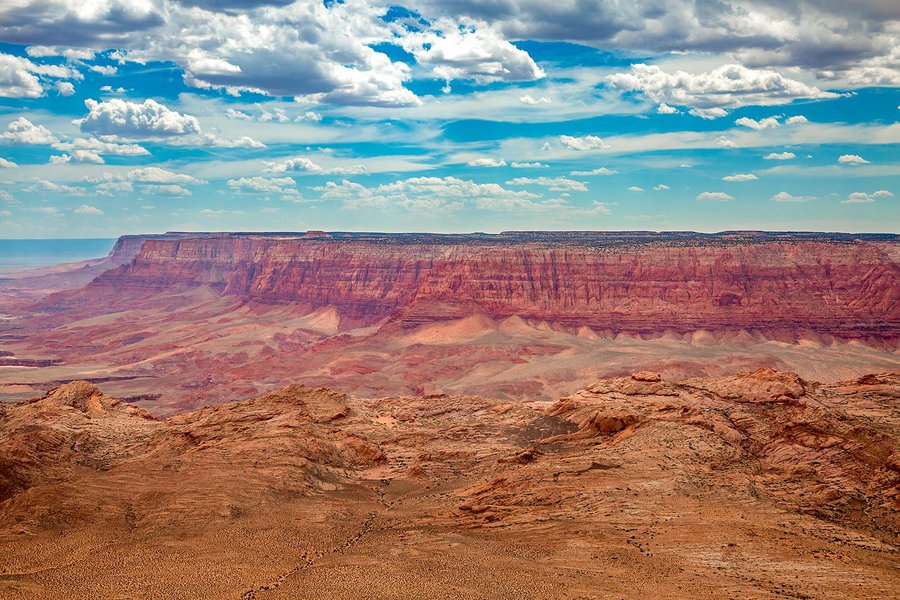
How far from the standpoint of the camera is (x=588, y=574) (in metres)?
35.4

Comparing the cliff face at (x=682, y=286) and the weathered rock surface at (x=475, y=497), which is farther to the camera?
the cliff face at (x=682, y=286)

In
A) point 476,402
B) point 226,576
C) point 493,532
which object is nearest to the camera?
point 226,576

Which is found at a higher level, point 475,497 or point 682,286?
point 682,286

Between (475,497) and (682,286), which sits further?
(682,286)

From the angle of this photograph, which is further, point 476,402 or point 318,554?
point 476,402

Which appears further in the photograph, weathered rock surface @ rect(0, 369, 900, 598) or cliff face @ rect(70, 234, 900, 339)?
cliff face @ rect(70, 234, 900, 339)

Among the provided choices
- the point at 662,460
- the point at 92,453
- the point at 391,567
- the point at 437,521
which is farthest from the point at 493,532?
the point at 92,453

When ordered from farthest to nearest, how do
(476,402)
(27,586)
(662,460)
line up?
(476,402)
(662,460)
(27,586)

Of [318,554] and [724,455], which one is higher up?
[724,455]

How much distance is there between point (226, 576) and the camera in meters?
36.2

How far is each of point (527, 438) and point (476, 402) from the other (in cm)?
1295

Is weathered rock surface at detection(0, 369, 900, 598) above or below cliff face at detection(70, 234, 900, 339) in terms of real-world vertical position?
below

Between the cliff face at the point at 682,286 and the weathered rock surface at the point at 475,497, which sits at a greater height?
the cliff face at the point at 682,286

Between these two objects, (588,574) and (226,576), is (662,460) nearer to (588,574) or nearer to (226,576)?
(588,574)
